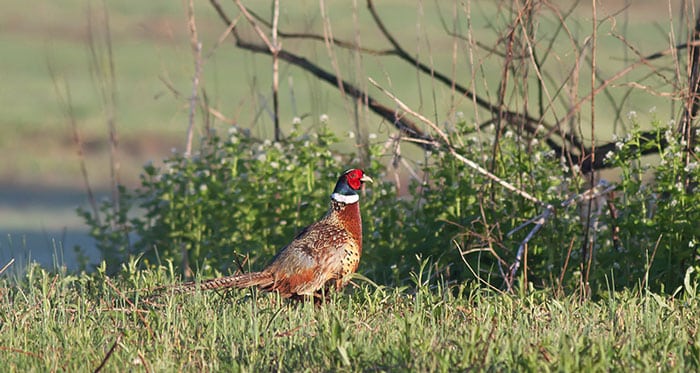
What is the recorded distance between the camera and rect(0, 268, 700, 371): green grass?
4238 millimetres

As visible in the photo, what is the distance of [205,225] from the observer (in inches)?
297

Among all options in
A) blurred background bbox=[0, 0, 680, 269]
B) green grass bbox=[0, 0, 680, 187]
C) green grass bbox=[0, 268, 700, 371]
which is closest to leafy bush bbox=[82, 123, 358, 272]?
blurred background bbox=[0, 0, 680, 269]

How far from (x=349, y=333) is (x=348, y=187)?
164 centimetres

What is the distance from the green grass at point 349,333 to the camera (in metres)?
4.24

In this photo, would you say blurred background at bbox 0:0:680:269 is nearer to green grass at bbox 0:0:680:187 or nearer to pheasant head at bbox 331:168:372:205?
green grass at bbox 0:0:680:187

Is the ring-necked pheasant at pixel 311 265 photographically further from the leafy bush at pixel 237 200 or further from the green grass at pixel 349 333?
the leafy bush at pixel 237 200

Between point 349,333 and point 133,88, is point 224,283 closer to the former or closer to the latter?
point 349,333

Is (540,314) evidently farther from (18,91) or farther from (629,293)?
(18,91)

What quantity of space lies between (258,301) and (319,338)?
136 cm

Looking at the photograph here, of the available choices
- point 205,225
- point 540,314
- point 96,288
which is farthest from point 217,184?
point 540,314

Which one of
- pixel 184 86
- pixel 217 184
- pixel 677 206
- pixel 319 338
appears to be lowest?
pixel 319 338

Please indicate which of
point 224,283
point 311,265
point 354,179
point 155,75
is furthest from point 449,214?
point 155,75

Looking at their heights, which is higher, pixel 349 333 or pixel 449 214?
pixel 449 214

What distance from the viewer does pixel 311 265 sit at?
5.94 metres
